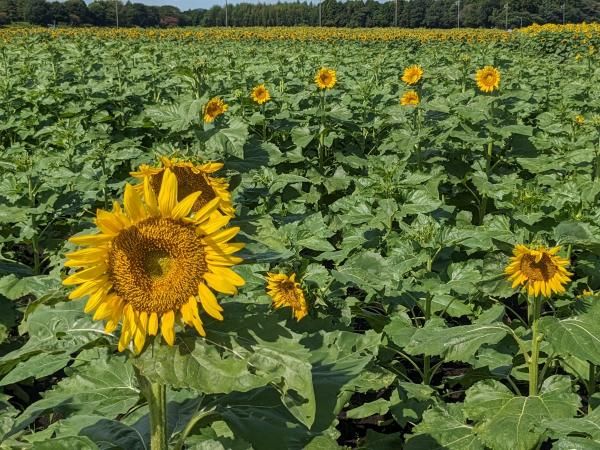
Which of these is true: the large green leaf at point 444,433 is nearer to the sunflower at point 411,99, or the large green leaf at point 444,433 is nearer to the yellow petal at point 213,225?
the yellow petal at point 213,225

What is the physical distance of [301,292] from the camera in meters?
2.75

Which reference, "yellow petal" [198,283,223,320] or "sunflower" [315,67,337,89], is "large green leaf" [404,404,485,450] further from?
"sunflower" [315,67,337,89]

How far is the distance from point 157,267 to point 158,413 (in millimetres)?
375

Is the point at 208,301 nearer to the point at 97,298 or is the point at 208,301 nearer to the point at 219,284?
the point at 219,284

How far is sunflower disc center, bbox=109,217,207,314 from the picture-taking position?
1.23 m

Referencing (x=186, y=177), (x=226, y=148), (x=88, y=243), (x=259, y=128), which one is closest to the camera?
(x=88, y=243)

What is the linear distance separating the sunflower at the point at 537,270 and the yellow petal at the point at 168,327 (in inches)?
66.8

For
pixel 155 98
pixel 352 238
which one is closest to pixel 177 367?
pixel 352 238

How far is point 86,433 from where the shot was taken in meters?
1.58

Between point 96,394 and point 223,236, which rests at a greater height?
point 223,236

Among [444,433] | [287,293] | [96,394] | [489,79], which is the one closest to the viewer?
[96,394]

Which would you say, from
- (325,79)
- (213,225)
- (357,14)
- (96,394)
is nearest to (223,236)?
(213,225)

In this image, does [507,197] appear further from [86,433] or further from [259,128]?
[259,128]

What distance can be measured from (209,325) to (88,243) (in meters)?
0.29
